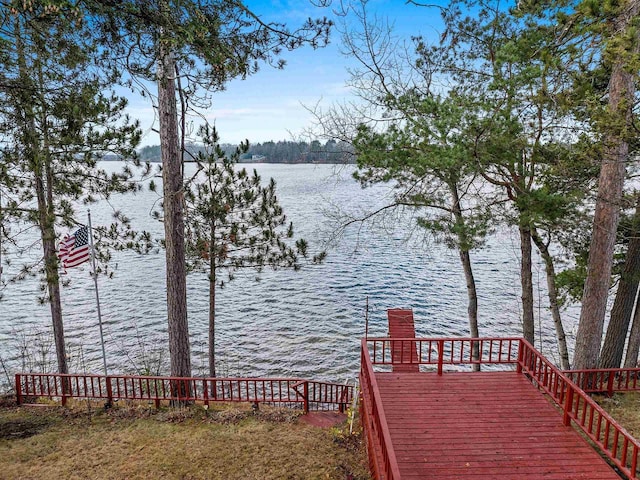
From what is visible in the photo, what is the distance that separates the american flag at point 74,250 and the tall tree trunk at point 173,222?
232 cm

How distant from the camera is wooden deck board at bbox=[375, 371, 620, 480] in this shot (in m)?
5.27

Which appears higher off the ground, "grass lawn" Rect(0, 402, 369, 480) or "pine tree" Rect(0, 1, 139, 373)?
"pine tree" Rect(0, 1, 139, 373)

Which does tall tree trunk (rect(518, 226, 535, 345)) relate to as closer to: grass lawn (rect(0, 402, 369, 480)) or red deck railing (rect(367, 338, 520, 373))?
red deck railing (rect(367, 338, 520, 373))

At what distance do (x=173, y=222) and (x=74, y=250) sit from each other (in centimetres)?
276

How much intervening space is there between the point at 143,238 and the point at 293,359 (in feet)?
26.9

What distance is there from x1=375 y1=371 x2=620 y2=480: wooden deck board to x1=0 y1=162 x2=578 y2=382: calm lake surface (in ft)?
19.3

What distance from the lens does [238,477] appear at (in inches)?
238

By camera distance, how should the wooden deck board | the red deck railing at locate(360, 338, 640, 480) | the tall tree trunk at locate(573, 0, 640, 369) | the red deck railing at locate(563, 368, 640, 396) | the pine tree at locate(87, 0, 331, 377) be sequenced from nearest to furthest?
the red deck railing at locate(360, 338, 640, 480), the pine tree at locate(87, 0, 331, 377), the wooden deck board, the tall tree trunk at locate(573, 0, 640, 369), the red deck railing at locate(563, 368, 640, 396)

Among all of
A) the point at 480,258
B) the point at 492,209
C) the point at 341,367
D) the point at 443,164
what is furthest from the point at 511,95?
the point at 480,258

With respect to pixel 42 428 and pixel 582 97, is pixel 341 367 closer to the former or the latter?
pixel 42 428

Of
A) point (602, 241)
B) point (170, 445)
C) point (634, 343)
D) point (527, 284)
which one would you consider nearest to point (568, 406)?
point (602, 241)

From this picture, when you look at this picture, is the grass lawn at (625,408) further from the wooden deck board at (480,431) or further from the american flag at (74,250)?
the american flag at (74,250)

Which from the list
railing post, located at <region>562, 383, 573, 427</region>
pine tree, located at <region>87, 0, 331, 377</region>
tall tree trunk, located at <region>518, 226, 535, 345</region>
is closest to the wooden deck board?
railing post, located at <region>562, 383, 573, 427</region>

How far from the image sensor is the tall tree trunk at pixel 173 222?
8.16 meters
